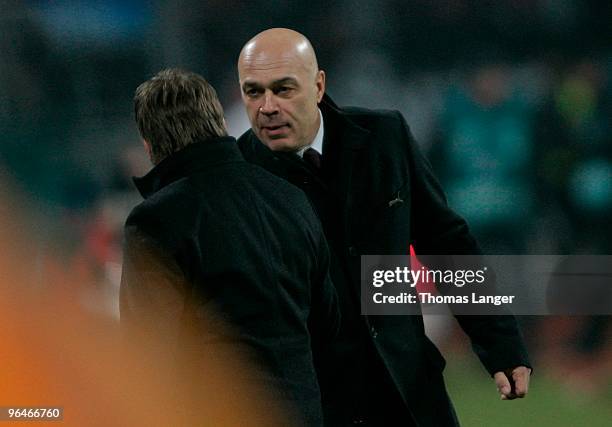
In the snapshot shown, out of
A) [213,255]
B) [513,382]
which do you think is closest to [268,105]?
[213,255]

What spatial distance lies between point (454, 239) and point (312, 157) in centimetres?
38

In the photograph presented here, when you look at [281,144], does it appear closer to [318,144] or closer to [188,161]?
[318,144]

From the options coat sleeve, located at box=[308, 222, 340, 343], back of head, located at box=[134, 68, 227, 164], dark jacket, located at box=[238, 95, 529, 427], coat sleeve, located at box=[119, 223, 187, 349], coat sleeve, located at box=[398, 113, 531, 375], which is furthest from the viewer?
coat sleeve, located at box=[398, 113, 531, 375]

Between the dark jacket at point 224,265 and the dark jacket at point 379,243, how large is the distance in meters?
0.40

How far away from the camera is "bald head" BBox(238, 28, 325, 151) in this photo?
2158 millimetres

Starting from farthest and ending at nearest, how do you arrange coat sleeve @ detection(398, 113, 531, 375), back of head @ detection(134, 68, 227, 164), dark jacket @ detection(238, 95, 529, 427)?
coat sleeve @ detection(398, 113, 531, 375) < dark jacket @ detection(238, 95, 529, 427) < back of head @ detection(134, 68, 227, 164)

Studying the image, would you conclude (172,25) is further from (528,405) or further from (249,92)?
(528,405)

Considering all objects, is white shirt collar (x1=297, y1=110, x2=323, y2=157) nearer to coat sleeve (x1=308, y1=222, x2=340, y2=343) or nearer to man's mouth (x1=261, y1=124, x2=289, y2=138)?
man's mouth (x1=261, y1=124, x2=289, y2=138)

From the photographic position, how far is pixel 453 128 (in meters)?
3.72

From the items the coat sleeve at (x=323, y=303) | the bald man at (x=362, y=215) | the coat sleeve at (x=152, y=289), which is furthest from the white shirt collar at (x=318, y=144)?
the coat sleeve at (x=152, y=289)

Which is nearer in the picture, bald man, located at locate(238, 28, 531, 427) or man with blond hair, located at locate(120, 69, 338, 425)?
man with blond hair, located at locate(120, 69, 338, 425)

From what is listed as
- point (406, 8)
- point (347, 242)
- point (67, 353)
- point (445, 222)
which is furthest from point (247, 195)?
point (406, 8)

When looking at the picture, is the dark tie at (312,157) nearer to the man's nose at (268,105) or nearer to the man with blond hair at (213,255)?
the man's nose at (268,105)

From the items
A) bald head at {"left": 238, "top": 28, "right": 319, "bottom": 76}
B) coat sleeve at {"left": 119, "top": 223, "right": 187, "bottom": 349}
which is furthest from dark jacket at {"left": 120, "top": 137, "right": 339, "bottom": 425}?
bald head at {"left": 238, "top": 28, "right": 319, "bottom": 76}
